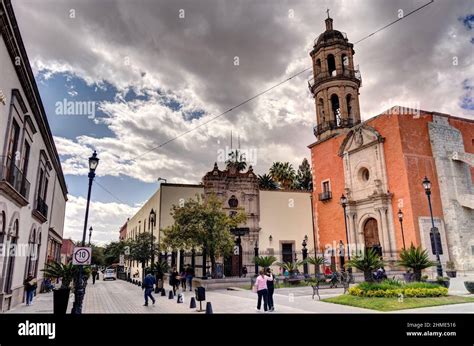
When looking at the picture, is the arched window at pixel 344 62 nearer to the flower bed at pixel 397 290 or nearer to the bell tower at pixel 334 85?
the bell tower at pixel 334 85

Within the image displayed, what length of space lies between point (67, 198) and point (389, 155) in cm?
3388

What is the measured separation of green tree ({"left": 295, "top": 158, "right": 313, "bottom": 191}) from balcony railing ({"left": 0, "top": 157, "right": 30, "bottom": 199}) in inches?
1621

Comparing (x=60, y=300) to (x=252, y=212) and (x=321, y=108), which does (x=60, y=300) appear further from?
(x=321, y=108)

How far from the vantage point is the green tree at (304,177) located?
5128 cm

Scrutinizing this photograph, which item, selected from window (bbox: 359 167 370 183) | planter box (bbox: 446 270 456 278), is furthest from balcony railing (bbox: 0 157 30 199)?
window (bbox: 359 167 370 183)

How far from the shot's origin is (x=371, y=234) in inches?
1043

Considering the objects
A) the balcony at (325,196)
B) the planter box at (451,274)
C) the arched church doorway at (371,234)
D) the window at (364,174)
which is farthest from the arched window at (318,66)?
the planter box at (451,274)

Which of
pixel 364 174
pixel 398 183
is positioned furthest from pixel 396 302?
pixel 364 174

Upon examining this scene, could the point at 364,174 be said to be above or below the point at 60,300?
above

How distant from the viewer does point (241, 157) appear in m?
47.9

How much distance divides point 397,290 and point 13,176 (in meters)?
14.4

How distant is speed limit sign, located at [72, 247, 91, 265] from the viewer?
9.52m
